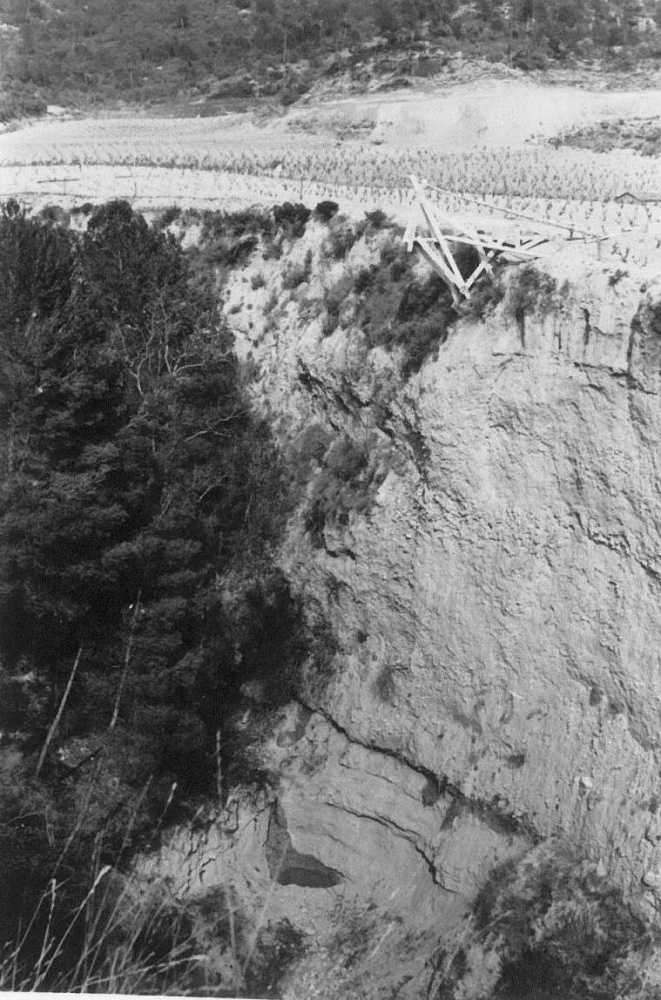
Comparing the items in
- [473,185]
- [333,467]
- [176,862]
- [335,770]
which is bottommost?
[176,862]

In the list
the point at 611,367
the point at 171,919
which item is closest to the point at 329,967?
the point at 171,919

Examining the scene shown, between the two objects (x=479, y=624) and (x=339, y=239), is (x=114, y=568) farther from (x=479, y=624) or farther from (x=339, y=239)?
(x=339, y=239)

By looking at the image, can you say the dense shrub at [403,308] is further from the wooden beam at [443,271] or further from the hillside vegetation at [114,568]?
the hillside vegetation at [114,568]

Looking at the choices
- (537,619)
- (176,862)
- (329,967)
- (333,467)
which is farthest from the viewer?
(333,467)

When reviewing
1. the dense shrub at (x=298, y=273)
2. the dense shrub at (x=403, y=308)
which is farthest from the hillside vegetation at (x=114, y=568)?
the dense shrub at (x=403, y=308)

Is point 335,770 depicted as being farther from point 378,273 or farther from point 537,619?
point 378,273

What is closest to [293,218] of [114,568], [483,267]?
[483,267]
